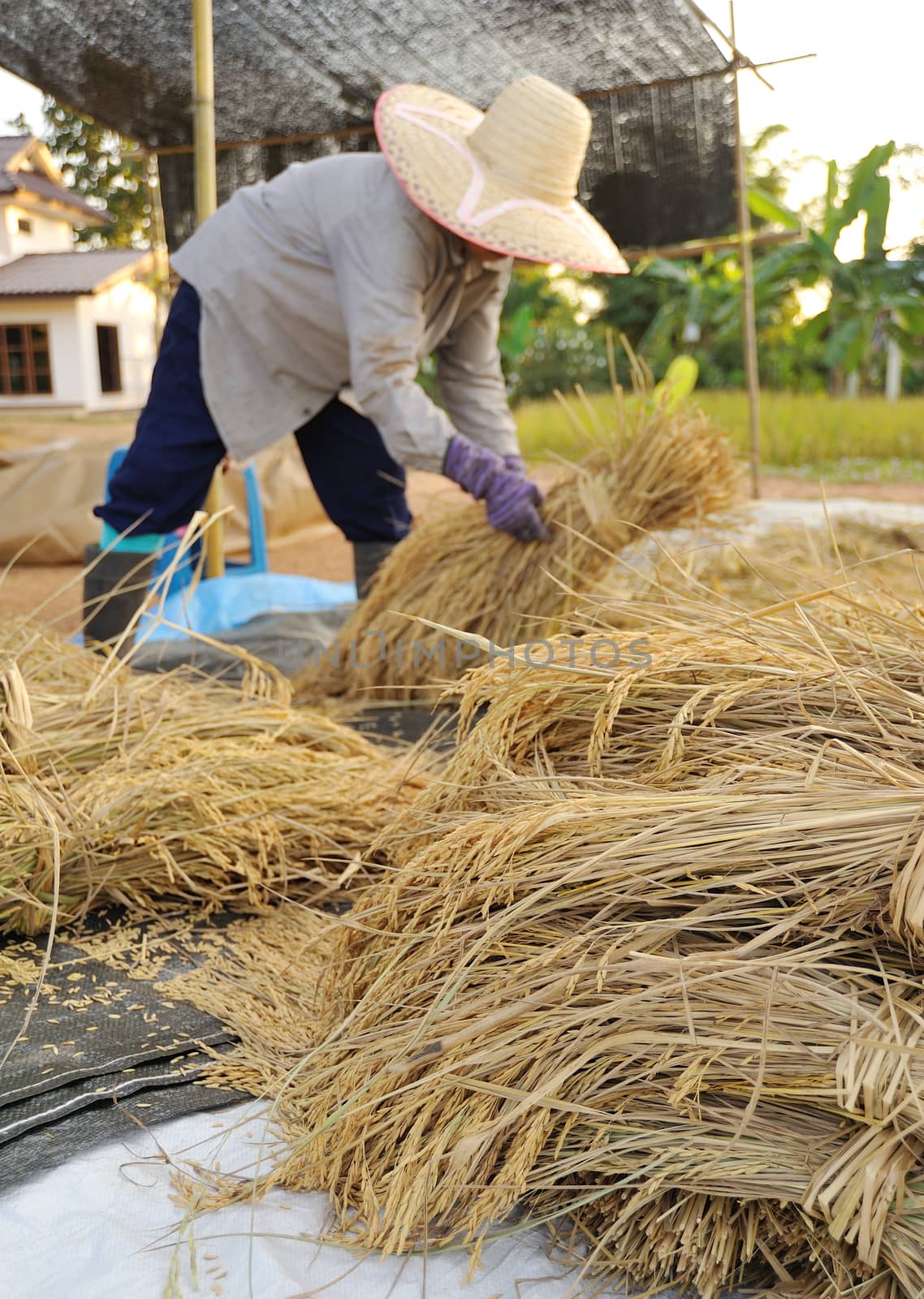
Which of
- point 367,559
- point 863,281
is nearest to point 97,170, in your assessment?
point 863,281

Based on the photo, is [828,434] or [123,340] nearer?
[828,434]

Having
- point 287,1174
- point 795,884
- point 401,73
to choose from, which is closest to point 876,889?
point 795,884

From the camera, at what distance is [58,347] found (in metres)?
19.2

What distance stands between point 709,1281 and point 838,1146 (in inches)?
5.9

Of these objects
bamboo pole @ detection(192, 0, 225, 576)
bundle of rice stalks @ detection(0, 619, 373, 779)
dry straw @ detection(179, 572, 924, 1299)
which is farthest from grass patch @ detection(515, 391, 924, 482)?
dry straw @ detection(179, 572, 924, 1299)

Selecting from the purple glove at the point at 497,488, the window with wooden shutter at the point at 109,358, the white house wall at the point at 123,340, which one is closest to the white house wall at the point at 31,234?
the white house wall at the point at 123,340

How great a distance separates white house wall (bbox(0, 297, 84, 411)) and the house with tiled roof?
1 cm

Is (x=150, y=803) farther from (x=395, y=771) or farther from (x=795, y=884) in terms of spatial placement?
(x=795, y=884)

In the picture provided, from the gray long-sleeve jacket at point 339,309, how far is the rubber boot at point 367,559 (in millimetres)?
439

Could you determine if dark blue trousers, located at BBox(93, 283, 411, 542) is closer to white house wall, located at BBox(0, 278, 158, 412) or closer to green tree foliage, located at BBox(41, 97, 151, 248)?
green tree foliage, located at BBox(41, 97, 151, 248)

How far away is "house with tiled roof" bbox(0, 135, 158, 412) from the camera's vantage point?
18859 millimetres

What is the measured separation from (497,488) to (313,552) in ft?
10.9

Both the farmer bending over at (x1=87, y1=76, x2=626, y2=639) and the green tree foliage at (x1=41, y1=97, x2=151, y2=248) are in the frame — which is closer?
the farmer bending over at (x1=87, y1=76, x2=626, y2=639)

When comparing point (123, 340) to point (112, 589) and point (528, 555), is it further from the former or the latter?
point (528, 555)
